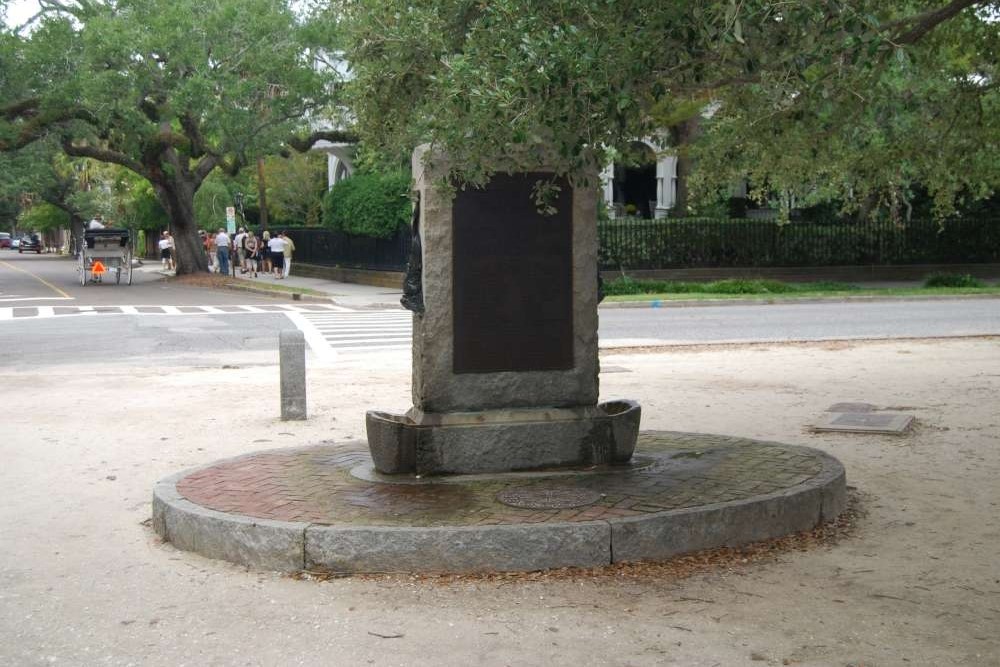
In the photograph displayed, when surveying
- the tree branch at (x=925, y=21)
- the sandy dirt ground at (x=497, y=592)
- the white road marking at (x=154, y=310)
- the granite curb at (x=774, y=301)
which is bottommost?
the sandy dirt ground at (x=497, y=592)

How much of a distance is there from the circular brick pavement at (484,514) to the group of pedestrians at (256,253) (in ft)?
108

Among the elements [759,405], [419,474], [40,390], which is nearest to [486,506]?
[419,474]

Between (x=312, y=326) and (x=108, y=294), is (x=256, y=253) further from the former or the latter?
(x=312, y=326)

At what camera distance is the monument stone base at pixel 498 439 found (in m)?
7.39

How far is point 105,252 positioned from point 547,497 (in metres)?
34.1

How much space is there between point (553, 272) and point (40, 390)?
7786mm

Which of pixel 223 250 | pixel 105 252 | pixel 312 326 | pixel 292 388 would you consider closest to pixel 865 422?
pixel 292 388

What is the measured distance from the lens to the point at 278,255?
41656 millimetres

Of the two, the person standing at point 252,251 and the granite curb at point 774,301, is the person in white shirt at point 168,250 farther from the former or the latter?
the granite curb at point 774,301

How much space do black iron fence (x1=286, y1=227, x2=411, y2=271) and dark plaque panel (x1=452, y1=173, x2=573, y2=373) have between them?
25.5 meters

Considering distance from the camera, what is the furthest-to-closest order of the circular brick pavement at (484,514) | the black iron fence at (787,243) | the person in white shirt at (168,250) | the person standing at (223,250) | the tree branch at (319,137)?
the person in white shirt at (168,250) → the person standing at (223,250) → the tree branch at (319,137) → the black iron fence at (787,243) → the circular brick pavement at (484,514)

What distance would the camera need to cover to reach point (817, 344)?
17.0 meters

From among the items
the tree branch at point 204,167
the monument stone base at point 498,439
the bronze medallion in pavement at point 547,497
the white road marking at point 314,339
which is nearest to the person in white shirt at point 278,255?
the tree branch at point 204,167

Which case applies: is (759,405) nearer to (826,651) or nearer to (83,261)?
(826,651)
